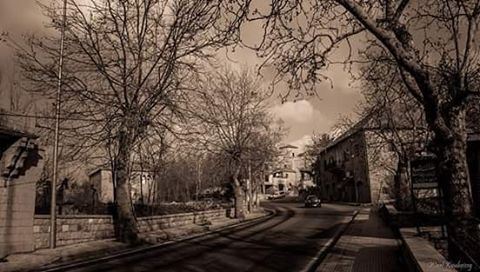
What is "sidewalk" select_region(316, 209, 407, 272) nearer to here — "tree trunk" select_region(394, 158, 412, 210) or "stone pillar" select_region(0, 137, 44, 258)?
"stone pillar" select_region(0, 137, 44, 258)

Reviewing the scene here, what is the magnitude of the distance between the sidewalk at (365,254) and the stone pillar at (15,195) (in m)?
10.6

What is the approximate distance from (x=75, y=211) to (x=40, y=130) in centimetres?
471

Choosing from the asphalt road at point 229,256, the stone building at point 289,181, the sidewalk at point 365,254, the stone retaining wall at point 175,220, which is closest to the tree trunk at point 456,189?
the sidewalk at point 365,254

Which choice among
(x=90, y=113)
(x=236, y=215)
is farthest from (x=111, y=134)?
(x=236, y=215)

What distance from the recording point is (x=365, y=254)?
14.5 meters

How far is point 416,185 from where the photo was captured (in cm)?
1669

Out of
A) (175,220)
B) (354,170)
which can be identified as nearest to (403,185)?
(175,220)

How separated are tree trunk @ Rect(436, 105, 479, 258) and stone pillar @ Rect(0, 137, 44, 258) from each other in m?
13.8

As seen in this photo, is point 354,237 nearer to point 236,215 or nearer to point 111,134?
point 111,134

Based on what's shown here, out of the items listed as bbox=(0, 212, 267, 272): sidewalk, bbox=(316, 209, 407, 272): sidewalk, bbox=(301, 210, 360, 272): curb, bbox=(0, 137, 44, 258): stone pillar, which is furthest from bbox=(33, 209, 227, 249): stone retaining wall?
bbox=(316, 209, 407, 272): sidewalk

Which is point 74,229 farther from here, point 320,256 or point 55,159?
point 320,256

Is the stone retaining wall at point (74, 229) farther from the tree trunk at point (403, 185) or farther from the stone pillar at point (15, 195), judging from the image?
the tree trunk at point (403, 185)

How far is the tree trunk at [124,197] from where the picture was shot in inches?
810

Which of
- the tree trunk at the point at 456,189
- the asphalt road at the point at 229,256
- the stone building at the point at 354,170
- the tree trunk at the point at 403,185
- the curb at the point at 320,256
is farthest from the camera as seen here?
the stone building at the point at 354,170
